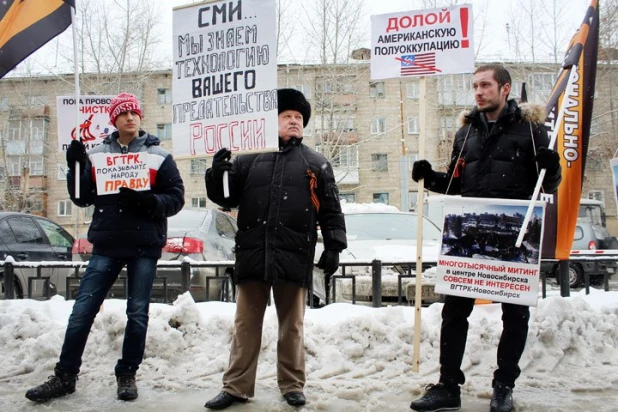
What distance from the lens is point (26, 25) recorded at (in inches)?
180

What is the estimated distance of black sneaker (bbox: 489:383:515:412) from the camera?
11.8 feet

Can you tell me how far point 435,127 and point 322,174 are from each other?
32804 millimetres

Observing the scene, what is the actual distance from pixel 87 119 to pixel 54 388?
268 centimetres

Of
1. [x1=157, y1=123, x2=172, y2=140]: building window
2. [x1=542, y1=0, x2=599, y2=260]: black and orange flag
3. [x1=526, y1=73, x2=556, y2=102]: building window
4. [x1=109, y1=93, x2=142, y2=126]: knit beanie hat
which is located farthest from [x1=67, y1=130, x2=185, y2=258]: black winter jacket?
[x1=157, y1=123, x2=172, y2=140]: building window

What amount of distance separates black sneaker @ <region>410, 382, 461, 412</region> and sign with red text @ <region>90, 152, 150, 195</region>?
226 cm

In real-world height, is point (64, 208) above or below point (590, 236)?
above

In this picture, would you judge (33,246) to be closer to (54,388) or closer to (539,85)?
(54,388)

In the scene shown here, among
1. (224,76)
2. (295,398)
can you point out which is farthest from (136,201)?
(295,398)

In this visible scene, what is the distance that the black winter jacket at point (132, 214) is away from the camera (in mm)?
4008

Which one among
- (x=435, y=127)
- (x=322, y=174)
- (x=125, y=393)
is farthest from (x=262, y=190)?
Answer: (x=435, y=127)

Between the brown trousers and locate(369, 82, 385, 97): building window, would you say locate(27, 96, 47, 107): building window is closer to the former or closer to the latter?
locate(369, 82, 385, 97): building window

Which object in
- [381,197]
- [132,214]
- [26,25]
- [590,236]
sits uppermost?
[26,25]

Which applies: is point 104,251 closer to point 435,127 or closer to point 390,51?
point 390,51

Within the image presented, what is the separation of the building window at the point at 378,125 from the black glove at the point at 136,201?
34.7m
